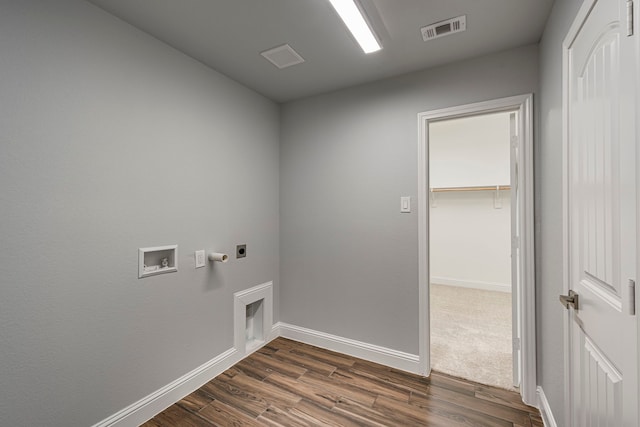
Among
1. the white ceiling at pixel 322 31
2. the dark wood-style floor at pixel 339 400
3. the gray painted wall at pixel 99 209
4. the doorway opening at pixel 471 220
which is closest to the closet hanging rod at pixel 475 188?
the doorway opening at pixel 471 220

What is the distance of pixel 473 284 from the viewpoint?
468cm

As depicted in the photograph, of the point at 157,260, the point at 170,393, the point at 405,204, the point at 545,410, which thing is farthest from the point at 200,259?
the point at 545,410

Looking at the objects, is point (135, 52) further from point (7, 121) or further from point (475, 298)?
point (475, 298)

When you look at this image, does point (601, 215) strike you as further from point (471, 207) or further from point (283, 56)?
point (471, 207)

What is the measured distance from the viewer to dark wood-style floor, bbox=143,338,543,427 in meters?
1.76

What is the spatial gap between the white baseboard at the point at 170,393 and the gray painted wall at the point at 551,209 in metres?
2.22

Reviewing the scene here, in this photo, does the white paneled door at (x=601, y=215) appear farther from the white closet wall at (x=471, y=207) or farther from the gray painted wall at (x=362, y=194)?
the white closet wall at (x=471, y=207)

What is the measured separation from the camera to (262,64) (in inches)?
85.7

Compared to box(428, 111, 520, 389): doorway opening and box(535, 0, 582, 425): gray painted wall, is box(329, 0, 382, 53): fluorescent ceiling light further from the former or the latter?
box(428, 111, 520, 389): doorway opening

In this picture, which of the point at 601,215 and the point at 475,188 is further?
the point at 475,188

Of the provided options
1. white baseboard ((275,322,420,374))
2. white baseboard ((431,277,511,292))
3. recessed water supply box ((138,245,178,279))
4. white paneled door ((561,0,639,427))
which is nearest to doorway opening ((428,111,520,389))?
white baseboard ((431,277,511,292))

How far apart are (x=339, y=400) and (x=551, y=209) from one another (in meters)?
1.83

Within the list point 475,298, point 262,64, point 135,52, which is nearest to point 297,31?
point 262,64

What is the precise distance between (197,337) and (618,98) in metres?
2.58
